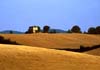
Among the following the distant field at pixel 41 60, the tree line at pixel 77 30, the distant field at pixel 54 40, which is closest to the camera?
the distant field at pixel 41 60

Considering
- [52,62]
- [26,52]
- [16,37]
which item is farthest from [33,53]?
[16,37]

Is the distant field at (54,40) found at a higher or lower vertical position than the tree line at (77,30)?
lower

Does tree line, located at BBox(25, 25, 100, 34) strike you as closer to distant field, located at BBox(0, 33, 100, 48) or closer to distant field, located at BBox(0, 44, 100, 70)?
distant field, located at BBox(0, 33, 100, 48)

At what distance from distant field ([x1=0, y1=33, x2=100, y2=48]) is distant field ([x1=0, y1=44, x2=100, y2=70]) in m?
19.8

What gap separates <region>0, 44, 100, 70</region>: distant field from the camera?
1505cm

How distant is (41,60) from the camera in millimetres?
16219

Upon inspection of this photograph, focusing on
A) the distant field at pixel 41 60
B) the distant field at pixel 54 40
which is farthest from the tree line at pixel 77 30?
the distant field at pixel 41 60

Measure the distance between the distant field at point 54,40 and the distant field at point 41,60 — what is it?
65.0ft

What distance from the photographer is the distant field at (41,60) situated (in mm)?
15047

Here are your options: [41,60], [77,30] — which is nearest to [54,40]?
[77,30]

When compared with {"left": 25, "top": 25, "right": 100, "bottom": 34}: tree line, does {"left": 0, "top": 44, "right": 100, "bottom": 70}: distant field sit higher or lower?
lower

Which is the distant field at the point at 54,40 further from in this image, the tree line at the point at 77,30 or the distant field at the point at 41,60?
the distant field at the point at 41,60

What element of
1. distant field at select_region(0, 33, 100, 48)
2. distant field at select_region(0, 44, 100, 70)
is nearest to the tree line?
distant field at select_region(0, 33, 100, 48)

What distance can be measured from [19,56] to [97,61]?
4.06 m
